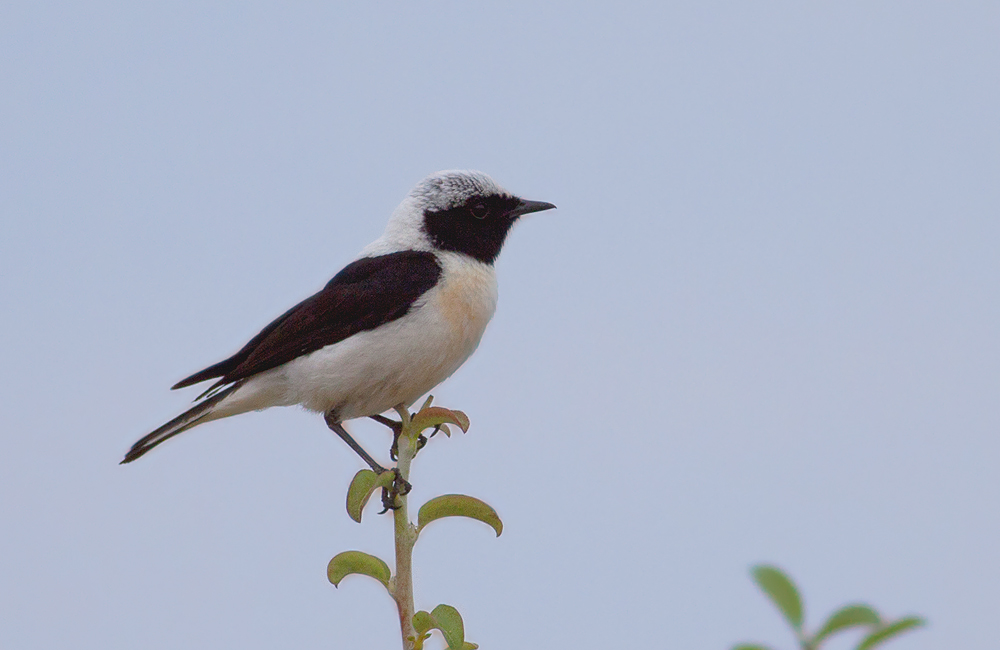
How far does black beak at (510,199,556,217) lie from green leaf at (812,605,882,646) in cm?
549

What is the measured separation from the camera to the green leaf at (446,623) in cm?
264

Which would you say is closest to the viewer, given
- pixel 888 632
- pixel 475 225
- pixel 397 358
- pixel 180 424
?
pixel 888 632

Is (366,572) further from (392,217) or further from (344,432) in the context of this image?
(392,217)

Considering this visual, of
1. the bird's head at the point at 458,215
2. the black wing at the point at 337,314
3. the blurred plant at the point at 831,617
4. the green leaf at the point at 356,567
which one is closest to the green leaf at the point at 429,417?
the green leaf at the point at 356,567

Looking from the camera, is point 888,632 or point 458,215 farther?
point 458,215

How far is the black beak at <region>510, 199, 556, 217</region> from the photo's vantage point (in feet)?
20.6

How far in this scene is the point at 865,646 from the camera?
32.2 inches

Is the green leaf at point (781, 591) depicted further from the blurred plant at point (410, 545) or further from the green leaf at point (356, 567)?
the green leaf at point (356, 567)

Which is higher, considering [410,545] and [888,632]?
[410,545]

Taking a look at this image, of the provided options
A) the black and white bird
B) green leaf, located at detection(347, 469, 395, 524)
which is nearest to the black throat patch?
the black and white bird

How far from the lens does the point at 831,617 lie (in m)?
0.84

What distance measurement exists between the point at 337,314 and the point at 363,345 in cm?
27

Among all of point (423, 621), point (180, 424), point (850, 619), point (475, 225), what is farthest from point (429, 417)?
point (475, 225)

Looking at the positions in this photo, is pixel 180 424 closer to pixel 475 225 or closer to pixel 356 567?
pixel 475 225
